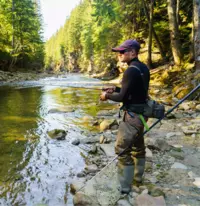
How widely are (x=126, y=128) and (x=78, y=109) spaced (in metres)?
7.99

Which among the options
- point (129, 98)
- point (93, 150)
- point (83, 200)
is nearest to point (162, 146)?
point (93, 150)

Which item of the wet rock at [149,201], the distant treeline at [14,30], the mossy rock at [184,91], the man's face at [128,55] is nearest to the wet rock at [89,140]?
the wet rock at [149,201]

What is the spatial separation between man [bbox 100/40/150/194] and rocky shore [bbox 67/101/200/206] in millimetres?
338

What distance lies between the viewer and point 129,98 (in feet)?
10.6

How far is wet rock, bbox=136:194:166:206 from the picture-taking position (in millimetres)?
2996

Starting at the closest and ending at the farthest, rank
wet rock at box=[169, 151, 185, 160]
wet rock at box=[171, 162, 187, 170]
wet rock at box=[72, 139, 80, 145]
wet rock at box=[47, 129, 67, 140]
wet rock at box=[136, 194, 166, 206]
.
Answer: wet rock at box=[136, 194, 166, 206], wet rock at box=[171, 162, 187, 170], wet rock at box=[169, 151, 185, 160], wet rock at box=[72, 139, 80, 145], wet rock at box=[47, 129, 67, 140]

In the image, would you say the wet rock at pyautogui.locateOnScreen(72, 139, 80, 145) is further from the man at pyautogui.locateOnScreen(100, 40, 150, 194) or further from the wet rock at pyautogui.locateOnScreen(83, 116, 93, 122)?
the man at pyautogui.locateOnScreen(100, 40, 150, 194)

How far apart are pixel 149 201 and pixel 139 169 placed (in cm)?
72

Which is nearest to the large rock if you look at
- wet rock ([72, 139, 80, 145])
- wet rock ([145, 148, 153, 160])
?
wet rock ([145, 148, 153, 160])

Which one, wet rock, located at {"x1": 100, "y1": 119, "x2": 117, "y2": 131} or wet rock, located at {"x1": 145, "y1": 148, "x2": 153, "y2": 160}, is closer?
wet rock, located at {"x1": 145, "y1": 148, "x2": 153, "y2": 160}

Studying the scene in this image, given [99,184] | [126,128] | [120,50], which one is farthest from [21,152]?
[120,50]

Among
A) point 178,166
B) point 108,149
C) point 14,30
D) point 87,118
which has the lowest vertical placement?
point 87,118

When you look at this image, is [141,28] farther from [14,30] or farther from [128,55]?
[128,55]

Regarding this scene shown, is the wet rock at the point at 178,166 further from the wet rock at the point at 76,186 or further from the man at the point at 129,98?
the wet rock at the point at 76,186
